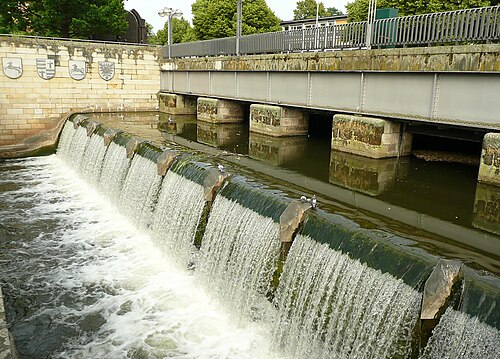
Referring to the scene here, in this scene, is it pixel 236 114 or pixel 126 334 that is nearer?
pixel 126 334

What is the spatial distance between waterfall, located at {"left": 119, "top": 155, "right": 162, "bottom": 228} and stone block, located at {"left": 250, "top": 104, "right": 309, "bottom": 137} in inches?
253

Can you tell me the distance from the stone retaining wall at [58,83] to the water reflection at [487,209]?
68.5ft

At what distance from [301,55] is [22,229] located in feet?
35.4

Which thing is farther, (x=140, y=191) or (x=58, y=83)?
(x=58, y=83)

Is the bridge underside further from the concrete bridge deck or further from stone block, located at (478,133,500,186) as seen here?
stone block, located at (478,133,500,186)

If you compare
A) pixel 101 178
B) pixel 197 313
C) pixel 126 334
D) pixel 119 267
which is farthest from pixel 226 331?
pixel 101 178

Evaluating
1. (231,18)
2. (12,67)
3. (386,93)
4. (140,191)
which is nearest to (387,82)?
(386,93)

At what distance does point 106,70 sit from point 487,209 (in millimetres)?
22920

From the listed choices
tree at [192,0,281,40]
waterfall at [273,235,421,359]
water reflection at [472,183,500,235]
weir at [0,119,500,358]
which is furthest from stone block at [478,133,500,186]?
tree at [192,0,281,40]

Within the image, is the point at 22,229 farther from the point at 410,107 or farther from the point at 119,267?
the point at 410,107

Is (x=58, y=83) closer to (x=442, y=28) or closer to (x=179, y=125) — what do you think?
(x=179, y=125)

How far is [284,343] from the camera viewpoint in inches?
283

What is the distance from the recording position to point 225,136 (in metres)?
19.0

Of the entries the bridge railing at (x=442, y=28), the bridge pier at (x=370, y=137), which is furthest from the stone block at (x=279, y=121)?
the bridge railing at (x=442, y=28)
